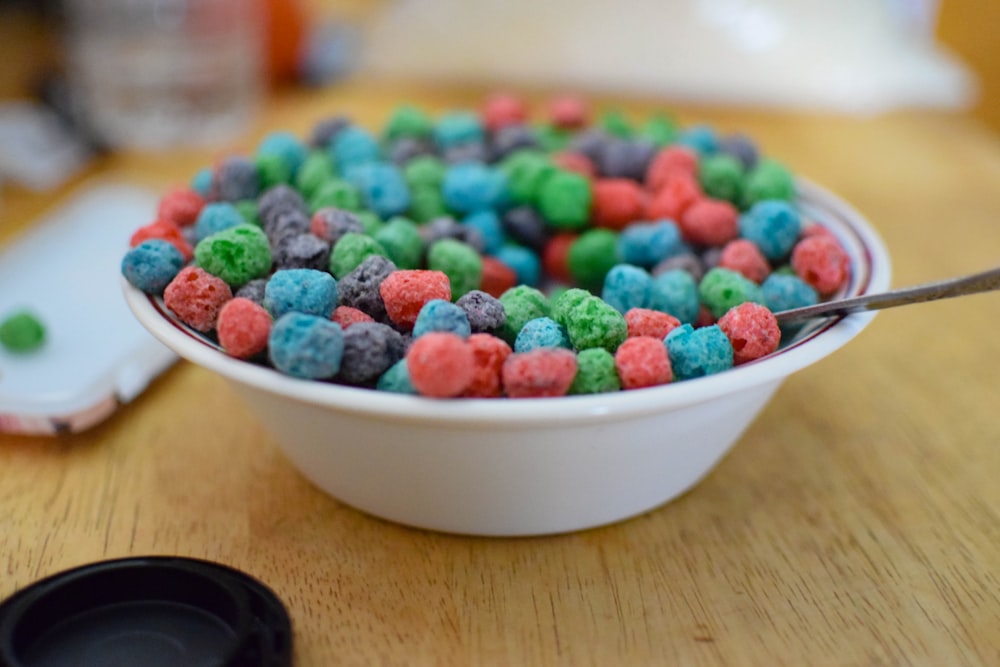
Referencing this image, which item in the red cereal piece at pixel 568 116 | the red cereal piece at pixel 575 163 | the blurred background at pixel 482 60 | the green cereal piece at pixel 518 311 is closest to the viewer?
the green cereal piece at pixel 518 311

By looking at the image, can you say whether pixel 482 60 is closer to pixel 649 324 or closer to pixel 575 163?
pixel 575 163

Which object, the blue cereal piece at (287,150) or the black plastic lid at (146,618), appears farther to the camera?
the blue cereal piece at (287,150)

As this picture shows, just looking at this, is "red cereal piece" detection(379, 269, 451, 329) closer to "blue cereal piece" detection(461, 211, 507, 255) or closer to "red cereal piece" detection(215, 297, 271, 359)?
"red cereal piece" detection(215, 297, 271, 359)

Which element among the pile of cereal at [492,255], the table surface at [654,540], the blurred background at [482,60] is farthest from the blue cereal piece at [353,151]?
the blurred background at [482,60]

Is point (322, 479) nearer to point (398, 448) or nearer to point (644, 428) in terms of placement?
point (398, 448)

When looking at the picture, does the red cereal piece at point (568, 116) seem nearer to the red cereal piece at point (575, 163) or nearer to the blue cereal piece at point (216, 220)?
the red cereal piece at point (575, 163)

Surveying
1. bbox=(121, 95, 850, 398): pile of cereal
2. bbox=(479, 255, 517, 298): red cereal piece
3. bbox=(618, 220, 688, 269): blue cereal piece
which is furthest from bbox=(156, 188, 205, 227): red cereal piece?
bbox=(618, 220, 688, 269): blue cereal piece

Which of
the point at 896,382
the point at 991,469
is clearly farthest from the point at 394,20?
the point at 991,469

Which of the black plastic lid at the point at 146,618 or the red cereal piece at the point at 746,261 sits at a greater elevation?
the red cereal piece at the point at 746,261
